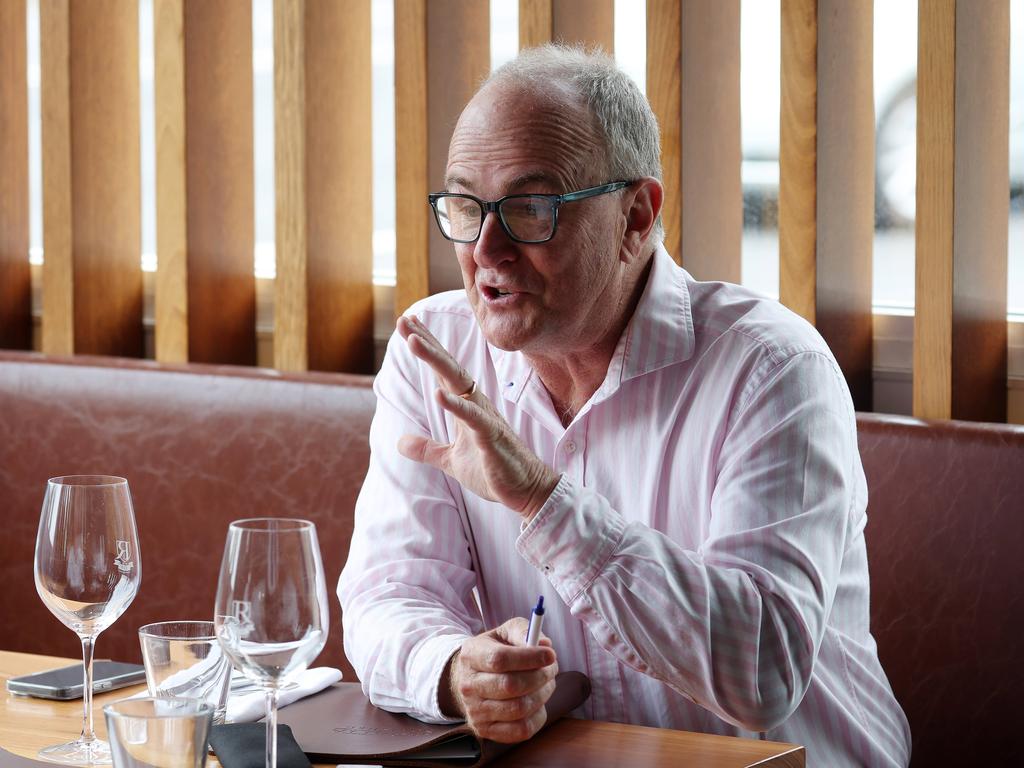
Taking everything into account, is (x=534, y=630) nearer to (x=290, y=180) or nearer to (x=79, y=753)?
(x=79, y=753)

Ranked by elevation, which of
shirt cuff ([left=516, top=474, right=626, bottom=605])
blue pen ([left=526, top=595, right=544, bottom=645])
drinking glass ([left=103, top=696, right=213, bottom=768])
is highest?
shirt cuff ([left=516, top=474, right=626, bottom=605])

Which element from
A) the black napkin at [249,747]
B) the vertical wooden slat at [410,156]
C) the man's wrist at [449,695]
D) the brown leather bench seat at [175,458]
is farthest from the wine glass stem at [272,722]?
the vertical wooden slat at [410,156]

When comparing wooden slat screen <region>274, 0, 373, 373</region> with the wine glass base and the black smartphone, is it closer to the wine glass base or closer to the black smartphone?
the black smartphone

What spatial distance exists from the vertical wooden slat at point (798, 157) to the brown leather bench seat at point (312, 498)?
1.04 feet

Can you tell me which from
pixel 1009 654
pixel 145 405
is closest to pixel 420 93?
pixel 145 405

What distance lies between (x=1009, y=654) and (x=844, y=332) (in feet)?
2.08

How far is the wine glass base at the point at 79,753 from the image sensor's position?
3.75ft

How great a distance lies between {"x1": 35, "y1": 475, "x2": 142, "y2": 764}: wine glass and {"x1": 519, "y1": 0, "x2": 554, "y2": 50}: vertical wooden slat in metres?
1.36

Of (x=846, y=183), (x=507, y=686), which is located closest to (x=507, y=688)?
(x=507, y=686)

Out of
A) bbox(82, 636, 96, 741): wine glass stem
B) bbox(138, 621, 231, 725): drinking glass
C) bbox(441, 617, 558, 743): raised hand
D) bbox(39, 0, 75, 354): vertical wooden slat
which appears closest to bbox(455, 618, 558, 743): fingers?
bbox(441, 617, 558, 743): raised hand

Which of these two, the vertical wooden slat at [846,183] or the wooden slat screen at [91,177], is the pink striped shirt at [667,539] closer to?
the vertical wooden slat at [846,183]

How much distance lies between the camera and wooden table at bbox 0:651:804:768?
3.70 ft

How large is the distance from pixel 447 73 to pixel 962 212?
3.39 ft

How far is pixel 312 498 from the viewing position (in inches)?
89.5
